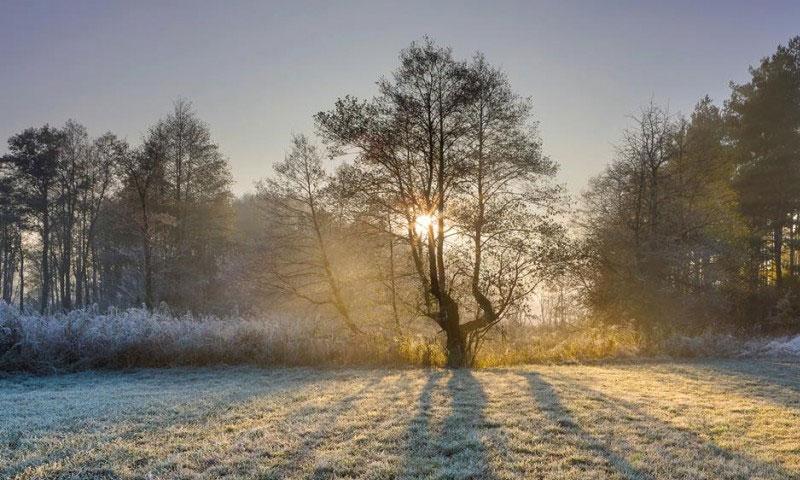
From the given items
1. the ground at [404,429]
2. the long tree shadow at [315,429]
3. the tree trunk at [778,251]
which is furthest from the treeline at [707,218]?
the long tree shadow at [315,429]

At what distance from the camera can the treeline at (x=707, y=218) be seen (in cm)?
2000

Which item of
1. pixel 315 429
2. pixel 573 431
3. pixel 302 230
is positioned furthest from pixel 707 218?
pixel 315 429

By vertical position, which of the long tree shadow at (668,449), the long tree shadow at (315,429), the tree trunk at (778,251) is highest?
the tree trunk at (778,251)

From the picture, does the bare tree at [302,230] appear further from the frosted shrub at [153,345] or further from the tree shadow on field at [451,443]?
the tree shadow on field at [451,443]

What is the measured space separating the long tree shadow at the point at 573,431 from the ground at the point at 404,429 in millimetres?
22

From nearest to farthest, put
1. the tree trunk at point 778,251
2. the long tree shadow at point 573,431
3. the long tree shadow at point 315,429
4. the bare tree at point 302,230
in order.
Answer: the long tree shadow at point 315,429 < the long tree shadow at point 573,431 < the bare tree at point 302,230 < the tree trunk at point 778,251

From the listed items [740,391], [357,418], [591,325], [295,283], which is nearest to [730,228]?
[591,325]

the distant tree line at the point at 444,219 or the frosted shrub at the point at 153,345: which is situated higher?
the distant tree line at the point at 444,219

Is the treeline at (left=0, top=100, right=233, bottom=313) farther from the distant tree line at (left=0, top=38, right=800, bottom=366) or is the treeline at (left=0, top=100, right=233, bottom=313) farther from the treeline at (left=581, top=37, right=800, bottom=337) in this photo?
the treeline at (left=581, top=37, right=800, bottom=337)

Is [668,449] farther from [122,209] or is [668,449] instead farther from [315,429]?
[122,209]

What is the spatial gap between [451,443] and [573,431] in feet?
4.90

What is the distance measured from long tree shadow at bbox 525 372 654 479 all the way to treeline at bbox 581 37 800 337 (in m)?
8.34

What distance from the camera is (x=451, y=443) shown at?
16.6ft

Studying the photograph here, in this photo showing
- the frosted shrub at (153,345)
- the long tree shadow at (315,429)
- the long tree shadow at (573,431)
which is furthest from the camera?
the frosted shrub at (153,345)
